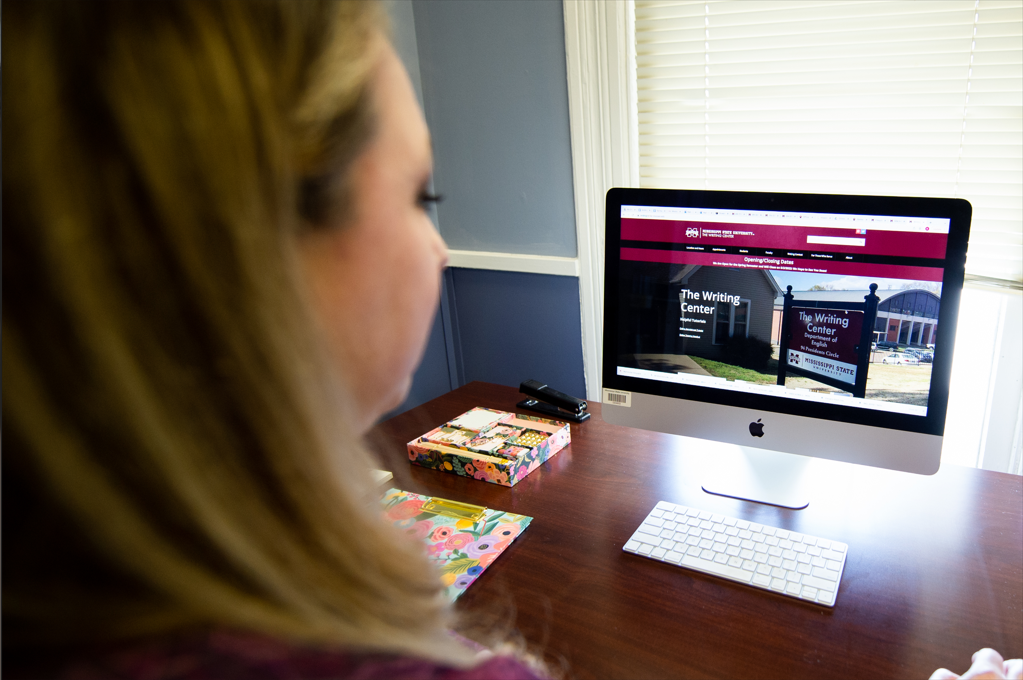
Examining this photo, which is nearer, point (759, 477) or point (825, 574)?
point (825, 574)

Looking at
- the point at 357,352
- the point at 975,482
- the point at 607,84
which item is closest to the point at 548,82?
the point at 607,84

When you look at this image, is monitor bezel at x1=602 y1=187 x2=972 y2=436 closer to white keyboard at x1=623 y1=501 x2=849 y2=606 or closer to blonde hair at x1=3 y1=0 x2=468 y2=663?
white keyboard at x1=623 y1=501 x2=849 y2=606

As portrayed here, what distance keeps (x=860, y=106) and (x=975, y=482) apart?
1.05 metres

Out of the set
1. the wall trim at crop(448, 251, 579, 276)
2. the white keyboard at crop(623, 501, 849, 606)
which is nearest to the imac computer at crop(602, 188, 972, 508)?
the white keyboard at crop(623, 501, 849, 606)

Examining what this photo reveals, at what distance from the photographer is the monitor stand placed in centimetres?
107

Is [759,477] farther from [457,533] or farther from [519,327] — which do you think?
[519,327]

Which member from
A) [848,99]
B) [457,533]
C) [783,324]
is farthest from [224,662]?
[848,99]

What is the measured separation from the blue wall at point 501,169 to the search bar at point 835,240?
1.22 m

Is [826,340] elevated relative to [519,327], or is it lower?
elevated

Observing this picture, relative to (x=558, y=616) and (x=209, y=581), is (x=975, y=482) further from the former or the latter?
(x=209, y=581)

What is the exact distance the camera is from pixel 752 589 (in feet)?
2.79

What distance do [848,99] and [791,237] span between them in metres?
0.96

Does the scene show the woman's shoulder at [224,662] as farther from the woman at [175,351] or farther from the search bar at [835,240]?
the search bar at [835,240]

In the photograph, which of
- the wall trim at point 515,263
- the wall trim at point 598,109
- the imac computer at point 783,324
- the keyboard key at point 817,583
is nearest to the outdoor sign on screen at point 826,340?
the imac computer at point 783,324
